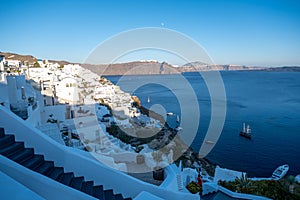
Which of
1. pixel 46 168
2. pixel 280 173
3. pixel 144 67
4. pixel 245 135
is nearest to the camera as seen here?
pixel 46 168

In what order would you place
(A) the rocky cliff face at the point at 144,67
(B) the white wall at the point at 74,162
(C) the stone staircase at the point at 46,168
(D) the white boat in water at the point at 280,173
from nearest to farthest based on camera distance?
(C) the stone staircase at the point at 46,168 → (B) the white wall at the point at 74,162 → (D) the white boat in water at the point at 280,173 → (A) the rocky cliff face at the point at 144,67

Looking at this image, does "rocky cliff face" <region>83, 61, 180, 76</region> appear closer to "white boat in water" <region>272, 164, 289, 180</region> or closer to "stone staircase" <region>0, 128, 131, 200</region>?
"white boat in water" <region>272, 164, 289, 180</region>

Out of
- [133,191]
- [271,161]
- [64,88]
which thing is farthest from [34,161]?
[271,161]

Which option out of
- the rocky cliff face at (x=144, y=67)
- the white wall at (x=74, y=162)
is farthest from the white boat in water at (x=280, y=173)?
the rocky cliff face at (x=144, y=67)

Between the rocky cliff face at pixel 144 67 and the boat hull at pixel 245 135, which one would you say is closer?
the boat hull at pixel 245 135

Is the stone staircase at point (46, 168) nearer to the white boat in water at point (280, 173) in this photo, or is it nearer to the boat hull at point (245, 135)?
the white boat in water at point (280, 173)

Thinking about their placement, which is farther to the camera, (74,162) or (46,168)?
(74,162)

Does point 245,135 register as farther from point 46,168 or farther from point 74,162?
point 46,168

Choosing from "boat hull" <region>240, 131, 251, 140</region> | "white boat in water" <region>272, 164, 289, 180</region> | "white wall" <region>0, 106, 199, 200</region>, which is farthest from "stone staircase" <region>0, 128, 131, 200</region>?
"boat hull" <region>240, 131, 251, 140</region>

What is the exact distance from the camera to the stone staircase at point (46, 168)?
2801 millimetres

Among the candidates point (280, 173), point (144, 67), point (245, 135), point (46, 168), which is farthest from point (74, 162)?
point (144, 67)

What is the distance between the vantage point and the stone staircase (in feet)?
9.19

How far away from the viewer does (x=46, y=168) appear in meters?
2.91

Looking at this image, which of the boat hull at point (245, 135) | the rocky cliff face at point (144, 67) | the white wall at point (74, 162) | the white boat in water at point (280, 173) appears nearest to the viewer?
the white wall at point (74, 162)
